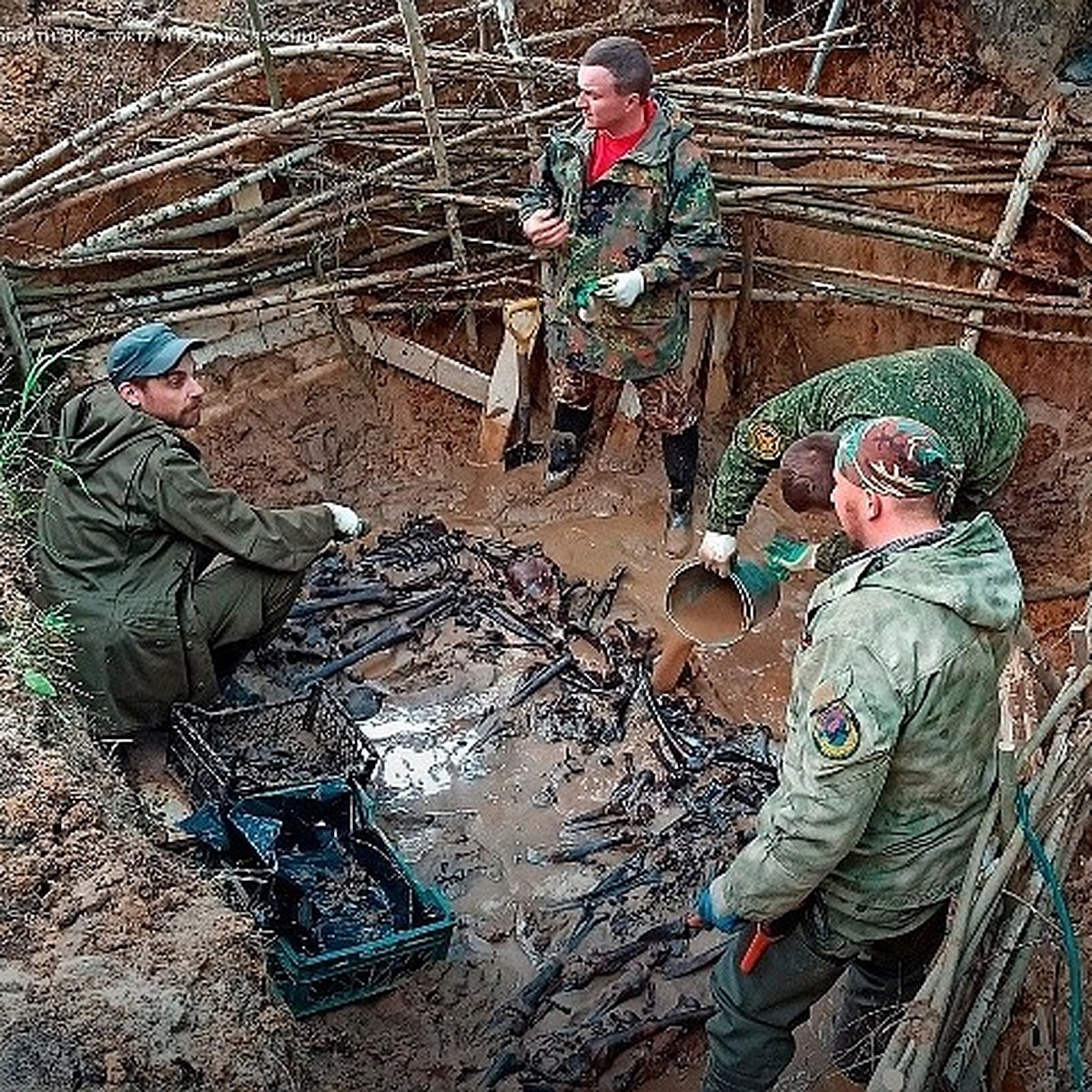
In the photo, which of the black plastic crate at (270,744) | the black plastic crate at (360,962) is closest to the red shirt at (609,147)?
the black plastic crate at (270,744)

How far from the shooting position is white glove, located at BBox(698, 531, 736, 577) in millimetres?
4777

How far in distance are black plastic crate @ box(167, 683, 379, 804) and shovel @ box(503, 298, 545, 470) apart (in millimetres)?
1996

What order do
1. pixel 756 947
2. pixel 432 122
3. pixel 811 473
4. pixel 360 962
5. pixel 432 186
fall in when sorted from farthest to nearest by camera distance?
pixel 432 186, pixel 432 122, pixel 360 962, pixel 811 473, pixel 756 947

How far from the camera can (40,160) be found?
587 cm

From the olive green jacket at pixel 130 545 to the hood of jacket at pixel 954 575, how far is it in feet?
7.88

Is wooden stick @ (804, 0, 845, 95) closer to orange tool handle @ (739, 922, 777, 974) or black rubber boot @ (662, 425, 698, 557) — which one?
black rubber boot @ (662, 425, 698, 557)

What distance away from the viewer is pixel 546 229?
5.62 meters

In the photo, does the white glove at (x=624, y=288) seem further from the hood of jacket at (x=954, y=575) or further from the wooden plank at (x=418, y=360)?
the hood of jacket at (x=954, y=575)

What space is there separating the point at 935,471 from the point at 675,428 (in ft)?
9.92

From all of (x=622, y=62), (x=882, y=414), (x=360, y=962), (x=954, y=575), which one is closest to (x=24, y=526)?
(x=360, y=962)

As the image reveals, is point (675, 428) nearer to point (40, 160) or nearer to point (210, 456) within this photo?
point (210, 456)

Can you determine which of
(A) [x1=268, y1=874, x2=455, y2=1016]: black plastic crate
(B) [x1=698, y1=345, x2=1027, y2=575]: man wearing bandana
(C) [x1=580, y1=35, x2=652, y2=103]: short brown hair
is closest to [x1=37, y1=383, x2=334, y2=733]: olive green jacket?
(A) [x1=268, y1=874, x2=455, y2=1016]: black plastic crate

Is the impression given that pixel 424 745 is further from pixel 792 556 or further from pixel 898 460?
pixel 898 460

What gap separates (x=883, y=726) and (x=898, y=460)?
22.3 inches
